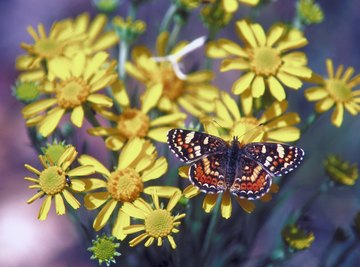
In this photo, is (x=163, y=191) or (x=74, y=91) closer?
(x=163, y=191)

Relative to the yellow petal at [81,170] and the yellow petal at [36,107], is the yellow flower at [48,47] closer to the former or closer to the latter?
the yellow petal at [36,107]

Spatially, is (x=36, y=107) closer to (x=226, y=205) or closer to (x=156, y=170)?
(x=156, y=170)

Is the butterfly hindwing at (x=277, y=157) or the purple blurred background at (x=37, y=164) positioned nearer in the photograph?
the butterfly hindwing at (x=277, y=157)

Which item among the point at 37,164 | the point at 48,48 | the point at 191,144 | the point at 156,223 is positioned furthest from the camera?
the point at 37,164

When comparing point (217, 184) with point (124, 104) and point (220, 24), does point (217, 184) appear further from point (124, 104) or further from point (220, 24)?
point (220, 24)


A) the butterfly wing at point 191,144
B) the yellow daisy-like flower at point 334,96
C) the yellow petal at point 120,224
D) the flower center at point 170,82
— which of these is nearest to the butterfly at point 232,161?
the butterfly wing at point 191,144

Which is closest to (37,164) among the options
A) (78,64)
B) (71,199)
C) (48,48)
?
(48,48)
